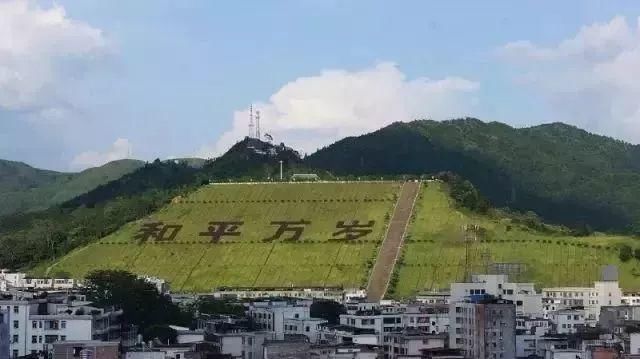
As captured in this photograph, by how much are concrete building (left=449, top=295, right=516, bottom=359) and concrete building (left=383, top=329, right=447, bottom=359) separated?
4.50 ft

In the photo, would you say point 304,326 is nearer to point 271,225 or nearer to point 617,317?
point 617,317

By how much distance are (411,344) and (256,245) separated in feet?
210

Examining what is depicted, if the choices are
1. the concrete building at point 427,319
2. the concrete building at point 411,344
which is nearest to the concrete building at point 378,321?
the concrete building at point 427,319

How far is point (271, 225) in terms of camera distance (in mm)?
127250

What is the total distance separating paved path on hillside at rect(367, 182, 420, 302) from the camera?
345ft

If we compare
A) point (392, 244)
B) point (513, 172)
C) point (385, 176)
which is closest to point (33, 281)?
point (392, 244)

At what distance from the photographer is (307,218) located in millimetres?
128375

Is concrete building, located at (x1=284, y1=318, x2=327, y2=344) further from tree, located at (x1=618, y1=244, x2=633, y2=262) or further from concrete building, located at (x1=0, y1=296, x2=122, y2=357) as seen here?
tree, located at (x1=618, y1=244, x2=633, y2=262)

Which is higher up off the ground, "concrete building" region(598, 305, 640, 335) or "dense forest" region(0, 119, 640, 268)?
"dense forest" region(0, 119, 640, 268)

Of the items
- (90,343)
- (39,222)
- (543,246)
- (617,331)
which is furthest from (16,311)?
(39,222)

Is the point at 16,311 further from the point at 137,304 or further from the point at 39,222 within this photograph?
the point at 39,222

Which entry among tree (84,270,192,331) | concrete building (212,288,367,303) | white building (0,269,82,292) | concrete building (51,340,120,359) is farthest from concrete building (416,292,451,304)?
concrete building (51,340,120,359)

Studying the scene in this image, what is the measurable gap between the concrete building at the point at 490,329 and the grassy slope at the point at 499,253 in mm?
44131

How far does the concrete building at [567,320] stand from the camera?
72.8 m
